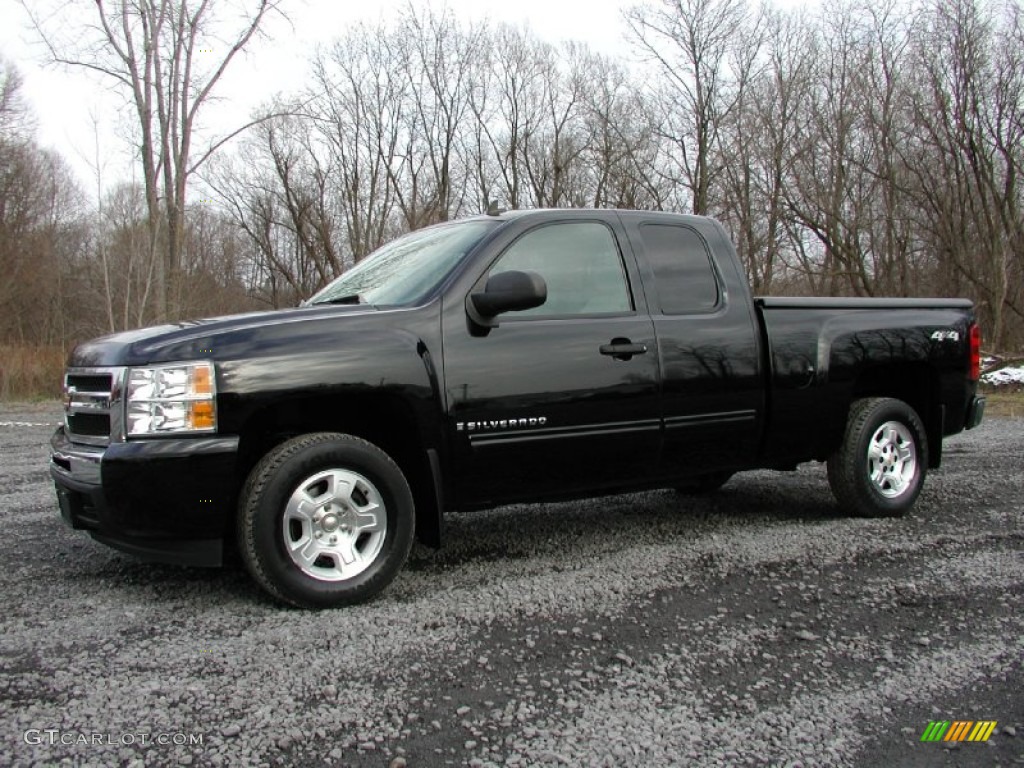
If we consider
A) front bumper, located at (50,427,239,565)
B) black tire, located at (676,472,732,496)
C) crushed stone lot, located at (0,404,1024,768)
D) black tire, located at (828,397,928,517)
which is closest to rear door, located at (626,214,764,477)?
crushed stone lot, located at (0,404,1024,768)

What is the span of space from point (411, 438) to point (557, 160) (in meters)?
39.6

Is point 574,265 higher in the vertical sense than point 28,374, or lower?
higher

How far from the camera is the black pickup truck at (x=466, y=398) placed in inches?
136

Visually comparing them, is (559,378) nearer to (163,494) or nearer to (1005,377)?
(163,494)

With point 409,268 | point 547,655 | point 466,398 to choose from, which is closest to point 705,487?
point 466,398

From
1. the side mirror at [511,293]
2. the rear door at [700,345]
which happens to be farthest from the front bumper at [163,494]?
the rear door at [700,345]

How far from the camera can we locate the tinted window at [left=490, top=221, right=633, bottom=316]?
14.0ft

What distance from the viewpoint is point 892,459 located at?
5375 mm

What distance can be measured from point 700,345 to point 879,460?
5.45ft

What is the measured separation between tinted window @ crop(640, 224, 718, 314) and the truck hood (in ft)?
5.56

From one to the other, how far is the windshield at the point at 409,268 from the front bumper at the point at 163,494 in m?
1.16

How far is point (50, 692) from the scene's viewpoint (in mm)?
2715

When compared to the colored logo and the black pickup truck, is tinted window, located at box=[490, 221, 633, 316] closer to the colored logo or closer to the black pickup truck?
the black pickup truck

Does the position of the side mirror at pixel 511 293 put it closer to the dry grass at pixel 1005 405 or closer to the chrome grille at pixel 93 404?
the chrome grille at pixel 93 404
